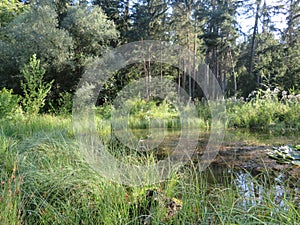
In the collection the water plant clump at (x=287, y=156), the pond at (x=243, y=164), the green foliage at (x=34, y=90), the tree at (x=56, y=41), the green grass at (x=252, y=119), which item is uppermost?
the tree at (x=56, y=41)

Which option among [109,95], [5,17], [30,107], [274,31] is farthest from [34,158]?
[274,31]

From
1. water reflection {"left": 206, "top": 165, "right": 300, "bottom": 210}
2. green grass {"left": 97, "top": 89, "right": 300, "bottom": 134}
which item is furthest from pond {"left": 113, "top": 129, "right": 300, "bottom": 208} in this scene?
green grass {"left": 97, "top": 89, "right": 300, "bottom": 134}

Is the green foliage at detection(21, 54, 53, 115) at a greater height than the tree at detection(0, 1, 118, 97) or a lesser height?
lesser

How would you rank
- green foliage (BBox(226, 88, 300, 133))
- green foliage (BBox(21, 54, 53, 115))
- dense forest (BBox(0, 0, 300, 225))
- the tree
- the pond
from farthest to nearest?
the tree, green foliage (BBox(226, 88, 300, 133)), green foliage (BBox(21, 54, 53, 115)), the pond, dense forest (BBox(0, 0, 300, 225))

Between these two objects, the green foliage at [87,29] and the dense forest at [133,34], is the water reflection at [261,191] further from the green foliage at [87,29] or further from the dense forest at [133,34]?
the green foliage at [87,29]

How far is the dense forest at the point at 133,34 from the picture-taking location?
864 cm

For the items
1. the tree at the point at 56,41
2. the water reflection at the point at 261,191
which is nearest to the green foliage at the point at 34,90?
the tree at the point at 56,41

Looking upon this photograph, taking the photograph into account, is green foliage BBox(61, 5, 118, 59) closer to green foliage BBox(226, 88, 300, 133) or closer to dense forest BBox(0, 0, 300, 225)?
dense forest BBox(0, 0, 300, 225)

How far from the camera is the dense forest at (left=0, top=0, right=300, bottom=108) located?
340 inches

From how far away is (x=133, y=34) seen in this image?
12531 mm

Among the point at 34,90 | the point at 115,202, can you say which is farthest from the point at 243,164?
the point at 34,90

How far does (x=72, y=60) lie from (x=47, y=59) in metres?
1.08

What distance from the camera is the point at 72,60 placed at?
981 cm

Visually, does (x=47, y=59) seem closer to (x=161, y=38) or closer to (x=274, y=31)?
(x=161, y=38)
